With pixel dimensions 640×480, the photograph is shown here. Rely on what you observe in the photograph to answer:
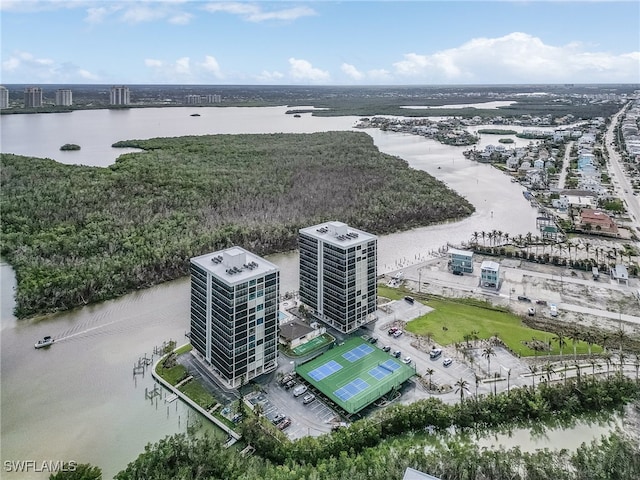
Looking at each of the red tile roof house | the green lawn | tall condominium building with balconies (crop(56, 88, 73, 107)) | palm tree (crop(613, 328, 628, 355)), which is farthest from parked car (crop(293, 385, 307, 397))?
tall condominium building with balconies (crop(56, 88, 73, 107))

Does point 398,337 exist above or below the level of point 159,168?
below

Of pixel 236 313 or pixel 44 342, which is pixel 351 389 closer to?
pixel 236 313

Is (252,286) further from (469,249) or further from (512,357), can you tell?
(469,249)

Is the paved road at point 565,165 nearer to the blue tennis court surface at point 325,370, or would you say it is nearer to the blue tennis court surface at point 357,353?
the blue tennis court surface at point 357,353

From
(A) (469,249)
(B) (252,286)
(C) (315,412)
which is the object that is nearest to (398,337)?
(C) (315,412)

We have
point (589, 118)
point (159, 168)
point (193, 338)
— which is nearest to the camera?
point (193, 338)

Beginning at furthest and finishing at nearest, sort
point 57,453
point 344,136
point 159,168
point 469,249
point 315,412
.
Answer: point 344,136 < point 159,168 < point 469,249 < point 315,412 < point 57,453

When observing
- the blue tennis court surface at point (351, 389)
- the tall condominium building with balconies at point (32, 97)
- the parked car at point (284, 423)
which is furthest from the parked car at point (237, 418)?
the tall condominium building with balconies at point (32, 97)
